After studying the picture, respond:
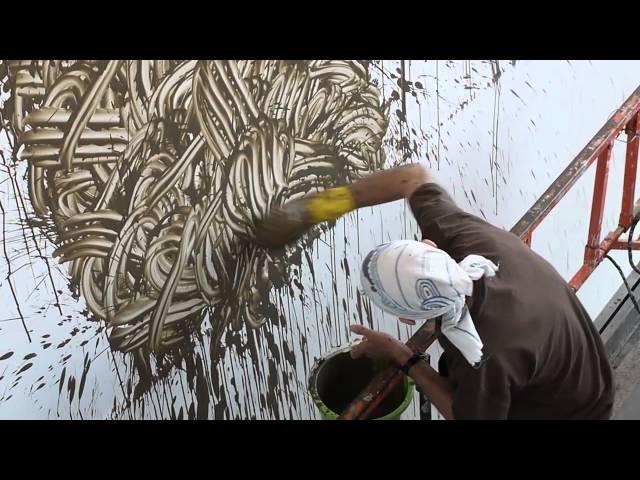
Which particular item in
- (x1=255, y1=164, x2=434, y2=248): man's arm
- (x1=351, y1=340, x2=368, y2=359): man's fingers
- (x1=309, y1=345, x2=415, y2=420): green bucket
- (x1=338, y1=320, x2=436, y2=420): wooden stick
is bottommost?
(x1=309, y1=345, x2=415, y2=420): green bucket

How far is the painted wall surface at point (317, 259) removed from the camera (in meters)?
1.27

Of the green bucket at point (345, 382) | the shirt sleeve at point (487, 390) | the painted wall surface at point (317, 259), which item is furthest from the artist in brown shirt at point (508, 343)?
the painted wall surface at point (317, 259)

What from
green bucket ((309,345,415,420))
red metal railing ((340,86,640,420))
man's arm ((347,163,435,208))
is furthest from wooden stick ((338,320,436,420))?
man's arm ((347,163,435,208))

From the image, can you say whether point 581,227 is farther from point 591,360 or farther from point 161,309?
point 161,309

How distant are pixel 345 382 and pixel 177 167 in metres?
0.77

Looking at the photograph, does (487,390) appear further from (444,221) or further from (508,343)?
(444,221)

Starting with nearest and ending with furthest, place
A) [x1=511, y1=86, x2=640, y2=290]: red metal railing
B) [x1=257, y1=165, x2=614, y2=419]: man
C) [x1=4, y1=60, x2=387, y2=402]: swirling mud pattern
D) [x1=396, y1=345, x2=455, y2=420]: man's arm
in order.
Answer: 1. [x1=4, y1=60, x2=387, y2=402]: swirling mud pattern
2. [x1=257, y1=165, x2=614, y2=419]: man
3. [x1=396, y1=345, x2=455, y2=420]: man's arm
4. [x1=511, y1=86, x2=640, y2=290]: red metal railing

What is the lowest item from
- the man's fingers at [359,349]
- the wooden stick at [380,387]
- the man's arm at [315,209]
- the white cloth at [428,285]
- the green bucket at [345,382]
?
the green bucket at [345,382]

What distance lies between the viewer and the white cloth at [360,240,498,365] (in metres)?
1.30

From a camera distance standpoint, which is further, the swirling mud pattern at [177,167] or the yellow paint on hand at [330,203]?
the yellow paint on hand at [330,203]

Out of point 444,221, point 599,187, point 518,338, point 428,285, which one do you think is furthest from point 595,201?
point 428,285

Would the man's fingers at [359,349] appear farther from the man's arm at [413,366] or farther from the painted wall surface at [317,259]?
the painted wall surface at [317,259]

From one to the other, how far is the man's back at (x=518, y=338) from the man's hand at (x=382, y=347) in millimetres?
123

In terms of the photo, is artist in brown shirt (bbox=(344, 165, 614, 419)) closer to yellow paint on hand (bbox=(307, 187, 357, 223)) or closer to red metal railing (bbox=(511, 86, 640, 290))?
yellow paint on hand (bbox=(307, 187, 357, 223))
